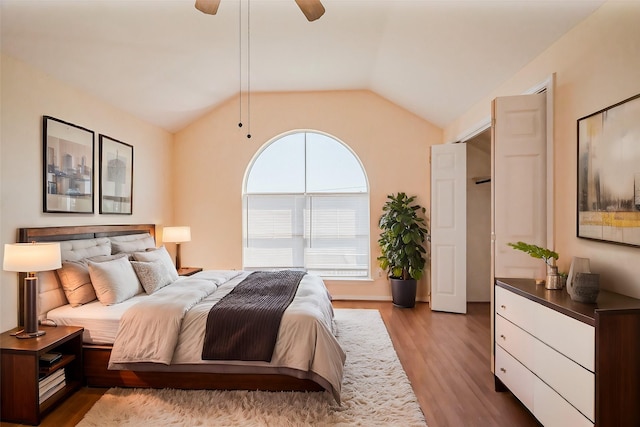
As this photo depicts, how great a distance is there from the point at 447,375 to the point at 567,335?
126 centimetres

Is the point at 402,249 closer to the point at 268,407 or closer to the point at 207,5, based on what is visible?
the point at 268,407

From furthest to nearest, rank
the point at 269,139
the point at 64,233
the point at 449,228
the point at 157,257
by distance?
1. the point at 269,139
2. the point at 449,228
3. the point at 157,257
4. the point at 64,233

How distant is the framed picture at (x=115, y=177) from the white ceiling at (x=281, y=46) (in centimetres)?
50

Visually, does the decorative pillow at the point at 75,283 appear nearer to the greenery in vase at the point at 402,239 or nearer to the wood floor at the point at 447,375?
the wood floor at the point at 447,375

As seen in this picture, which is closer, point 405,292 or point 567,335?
point 567,335

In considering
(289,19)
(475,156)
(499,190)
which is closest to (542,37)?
(499,190)

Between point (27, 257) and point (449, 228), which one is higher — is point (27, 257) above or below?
below

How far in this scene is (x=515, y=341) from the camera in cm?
235

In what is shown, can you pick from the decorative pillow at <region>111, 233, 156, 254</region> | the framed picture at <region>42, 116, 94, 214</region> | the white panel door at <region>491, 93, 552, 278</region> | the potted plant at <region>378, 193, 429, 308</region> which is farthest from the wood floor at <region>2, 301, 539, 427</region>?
the framed picture at <region>42, 116, 94, 214</region>

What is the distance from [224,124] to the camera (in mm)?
5379

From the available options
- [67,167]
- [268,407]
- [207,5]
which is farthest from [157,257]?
[207,5]

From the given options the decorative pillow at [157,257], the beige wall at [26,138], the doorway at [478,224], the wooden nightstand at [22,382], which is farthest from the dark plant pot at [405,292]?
the wooden nightstand at [22,382]

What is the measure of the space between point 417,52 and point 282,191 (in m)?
2.88

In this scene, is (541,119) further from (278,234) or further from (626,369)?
(278,234)
